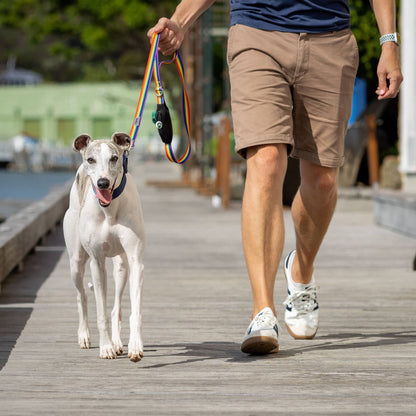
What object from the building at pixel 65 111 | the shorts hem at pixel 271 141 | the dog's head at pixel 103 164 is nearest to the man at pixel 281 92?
the shorts hem at pixel 271 141

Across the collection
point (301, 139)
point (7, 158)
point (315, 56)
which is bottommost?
point (7, 158)

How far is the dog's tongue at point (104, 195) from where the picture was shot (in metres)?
4.07

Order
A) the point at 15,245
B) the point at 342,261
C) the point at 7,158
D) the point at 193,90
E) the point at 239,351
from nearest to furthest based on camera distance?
the point at 239,351 → the point at 15,245 → the point at 342,261 → the point at 193,90 → the point at 7,158

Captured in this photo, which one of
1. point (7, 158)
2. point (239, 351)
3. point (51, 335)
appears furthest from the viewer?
point (7, 158)

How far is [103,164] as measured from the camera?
4.07 metres

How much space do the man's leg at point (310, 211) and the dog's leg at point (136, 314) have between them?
101cm

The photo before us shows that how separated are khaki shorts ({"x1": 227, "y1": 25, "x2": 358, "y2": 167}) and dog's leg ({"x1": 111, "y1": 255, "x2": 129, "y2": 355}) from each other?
71 cm

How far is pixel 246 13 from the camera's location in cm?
465

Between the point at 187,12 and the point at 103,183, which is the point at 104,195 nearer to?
the point at 103,183

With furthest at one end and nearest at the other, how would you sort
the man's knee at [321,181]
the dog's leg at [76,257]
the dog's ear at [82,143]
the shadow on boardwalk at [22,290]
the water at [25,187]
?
the water at [25,187] < the shadow on boardwalk at [22,290] < the man's knee at [321,181] < the dog's leg at [76,257] < the dog's ear at [82,143]

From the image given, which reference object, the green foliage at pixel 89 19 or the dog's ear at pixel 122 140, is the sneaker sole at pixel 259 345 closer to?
the dog's ear at pixel 122 140

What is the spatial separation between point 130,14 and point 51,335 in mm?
32753

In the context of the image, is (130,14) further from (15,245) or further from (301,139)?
(301,139)

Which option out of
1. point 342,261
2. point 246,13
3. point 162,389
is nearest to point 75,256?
point 162,389
